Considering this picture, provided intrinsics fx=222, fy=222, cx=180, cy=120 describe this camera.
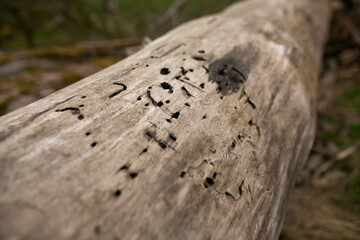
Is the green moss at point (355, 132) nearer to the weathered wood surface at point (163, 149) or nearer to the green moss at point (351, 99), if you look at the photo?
the green moss at point (351, 99)

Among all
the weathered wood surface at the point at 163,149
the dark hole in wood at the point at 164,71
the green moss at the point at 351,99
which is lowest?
the green moss at the point at 351,99

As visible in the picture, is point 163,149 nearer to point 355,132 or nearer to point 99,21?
point 355,132

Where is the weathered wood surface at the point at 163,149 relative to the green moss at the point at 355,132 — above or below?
above

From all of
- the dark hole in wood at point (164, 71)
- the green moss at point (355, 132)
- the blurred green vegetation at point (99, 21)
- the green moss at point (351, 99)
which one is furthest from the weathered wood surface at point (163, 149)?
the blurred green vegetation at point (99, 21)

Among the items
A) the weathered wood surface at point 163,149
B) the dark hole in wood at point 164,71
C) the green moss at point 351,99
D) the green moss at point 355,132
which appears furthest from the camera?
the green moss at point 351,99

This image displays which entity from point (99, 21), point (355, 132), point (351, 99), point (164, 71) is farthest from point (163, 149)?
point (99, 21)
